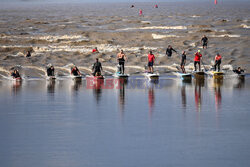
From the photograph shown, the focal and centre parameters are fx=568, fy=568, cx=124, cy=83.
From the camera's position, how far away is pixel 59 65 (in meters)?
45.4

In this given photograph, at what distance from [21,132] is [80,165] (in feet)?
15.3

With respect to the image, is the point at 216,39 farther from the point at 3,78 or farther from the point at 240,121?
the point at 240,121

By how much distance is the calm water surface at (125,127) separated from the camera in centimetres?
1453

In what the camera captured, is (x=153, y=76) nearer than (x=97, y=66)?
No

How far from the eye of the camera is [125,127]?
1872 cm

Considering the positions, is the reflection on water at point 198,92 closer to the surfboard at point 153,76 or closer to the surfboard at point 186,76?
the surfboard at point 186,76

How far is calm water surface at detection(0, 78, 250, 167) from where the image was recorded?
14531mm


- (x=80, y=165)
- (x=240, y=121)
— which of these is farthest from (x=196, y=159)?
(x=240, y=121)

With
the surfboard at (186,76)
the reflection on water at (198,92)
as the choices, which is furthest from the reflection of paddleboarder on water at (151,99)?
the surfboard at (186,76)

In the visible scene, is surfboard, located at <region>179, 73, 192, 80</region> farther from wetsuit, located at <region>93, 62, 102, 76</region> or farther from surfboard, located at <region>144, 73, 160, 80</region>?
wetsuit, located at <region>93, 62, 102, 76</region>

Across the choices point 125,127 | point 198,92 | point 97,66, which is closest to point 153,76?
point 97,66

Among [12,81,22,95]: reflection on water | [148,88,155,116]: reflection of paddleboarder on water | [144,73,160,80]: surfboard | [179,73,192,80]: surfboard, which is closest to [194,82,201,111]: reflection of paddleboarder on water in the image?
[148,88,155,116]: reflection of paddleboarder on water

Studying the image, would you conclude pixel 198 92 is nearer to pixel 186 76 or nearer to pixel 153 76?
pixel 186 76

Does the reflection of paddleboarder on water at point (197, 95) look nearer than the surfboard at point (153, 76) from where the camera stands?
Yes
